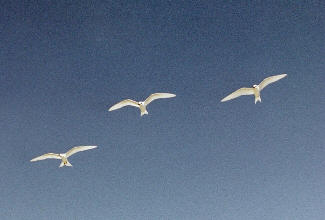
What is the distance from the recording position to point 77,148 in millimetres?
45656

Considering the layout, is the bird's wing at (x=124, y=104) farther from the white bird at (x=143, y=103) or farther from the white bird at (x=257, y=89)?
the white bird at (x=257, y=89)

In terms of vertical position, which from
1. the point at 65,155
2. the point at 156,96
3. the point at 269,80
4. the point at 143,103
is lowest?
the point at 65,155

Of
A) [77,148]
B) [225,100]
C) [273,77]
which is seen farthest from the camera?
[77,148]

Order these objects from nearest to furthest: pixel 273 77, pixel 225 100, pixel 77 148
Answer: pixel 273 77, pixel 225 100, pixel 77 148

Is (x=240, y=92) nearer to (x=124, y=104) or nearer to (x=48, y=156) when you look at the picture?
(x=124, y=104)

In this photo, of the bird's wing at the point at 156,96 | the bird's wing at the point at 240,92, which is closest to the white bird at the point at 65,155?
the bird's wing at the point at 156,96

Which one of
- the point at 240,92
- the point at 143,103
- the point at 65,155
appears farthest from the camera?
the point at 65,155

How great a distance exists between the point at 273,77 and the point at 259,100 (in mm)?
2217

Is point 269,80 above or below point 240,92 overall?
above

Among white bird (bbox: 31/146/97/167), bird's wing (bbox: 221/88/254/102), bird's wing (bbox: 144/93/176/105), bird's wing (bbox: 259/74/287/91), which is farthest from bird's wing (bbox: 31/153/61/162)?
bird's wing (bbox: 259/74/287/91)

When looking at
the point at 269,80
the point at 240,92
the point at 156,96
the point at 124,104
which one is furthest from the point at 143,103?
the point at 269,80

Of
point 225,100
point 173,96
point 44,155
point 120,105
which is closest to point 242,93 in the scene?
point 225,100

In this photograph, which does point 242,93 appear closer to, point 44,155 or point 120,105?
point 120,105

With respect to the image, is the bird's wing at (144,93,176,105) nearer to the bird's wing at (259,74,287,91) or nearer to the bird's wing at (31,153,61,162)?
the bird's wing at (259,74,287,91)
